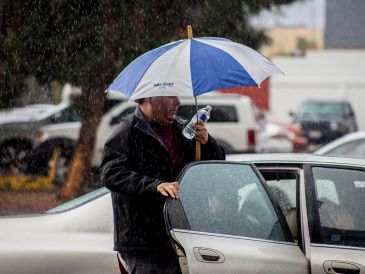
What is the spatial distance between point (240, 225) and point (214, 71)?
2.53ft

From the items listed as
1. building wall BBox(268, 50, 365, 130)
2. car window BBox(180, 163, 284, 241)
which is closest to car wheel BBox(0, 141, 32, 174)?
car window BBox(180, 163, 284, 241)

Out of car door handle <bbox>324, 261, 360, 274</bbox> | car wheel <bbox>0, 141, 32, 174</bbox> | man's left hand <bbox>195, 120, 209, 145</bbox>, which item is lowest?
car wheel <bbox>0, 141, 32, 174</bbox>

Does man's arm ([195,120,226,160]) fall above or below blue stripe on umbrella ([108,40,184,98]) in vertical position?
below

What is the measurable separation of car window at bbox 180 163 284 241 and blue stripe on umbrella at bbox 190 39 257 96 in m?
0.40

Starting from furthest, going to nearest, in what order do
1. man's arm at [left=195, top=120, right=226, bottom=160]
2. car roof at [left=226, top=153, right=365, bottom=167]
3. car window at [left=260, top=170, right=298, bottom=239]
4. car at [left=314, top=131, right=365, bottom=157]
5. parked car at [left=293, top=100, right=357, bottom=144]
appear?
parked car at [left=293, top=100, right=357, bottom=144] → car at [left=314, top=131, right=365, bottom=157] → car window at [left=260, top=170, right=298, bottom=239] → car roof at [left=226, top=153, right=365, bottom=167] → man's arm at [left=195, top=120, right=226, bottom=160]

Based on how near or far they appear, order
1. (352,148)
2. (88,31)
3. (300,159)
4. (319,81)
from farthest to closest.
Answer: (319,81) < (88,31) < (352,148) < (300,159)

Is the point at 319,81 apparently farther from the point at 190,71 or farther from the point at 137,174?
the point at 137,174

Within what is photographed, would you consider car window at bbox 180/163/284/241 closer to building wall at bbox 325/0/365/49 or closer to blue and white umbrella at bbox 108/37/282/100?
blue and white umbrella at bbox 108/37/282/100

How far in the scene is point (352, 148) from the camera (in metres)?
11.0

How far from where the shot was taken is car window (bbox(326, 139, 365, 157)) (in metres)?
10.9

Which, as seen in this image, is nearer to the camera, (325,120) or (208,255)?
(208,255)

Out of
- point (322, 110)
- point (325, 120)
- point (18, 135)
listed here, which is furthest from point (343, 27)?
point (18, 135)

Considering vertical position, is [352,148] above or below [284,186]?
below

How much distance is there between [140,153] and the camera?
4.37 m
